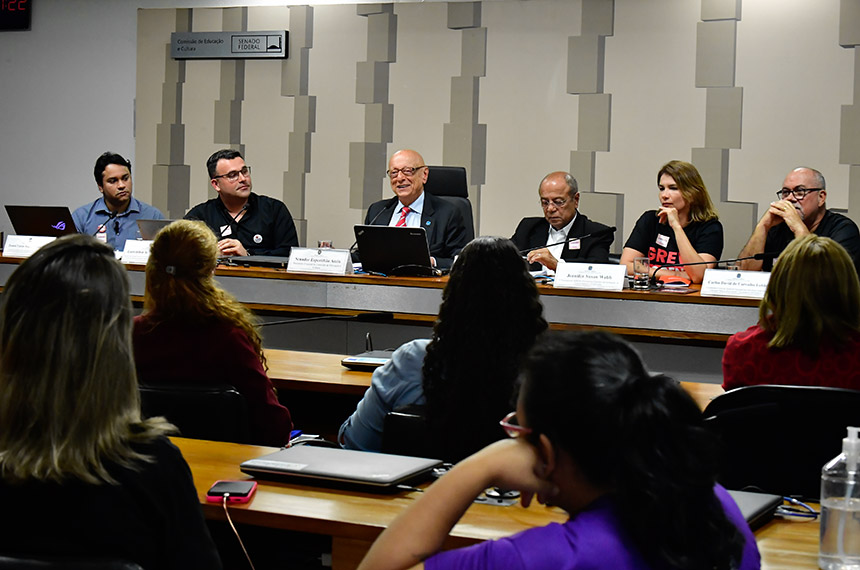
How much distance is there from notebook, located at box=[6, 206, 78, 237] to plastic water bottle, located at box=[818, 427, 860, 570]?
4.45 m

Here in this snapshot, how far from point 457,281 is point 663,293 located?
205 centimetres

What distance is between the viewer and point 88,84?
700cm

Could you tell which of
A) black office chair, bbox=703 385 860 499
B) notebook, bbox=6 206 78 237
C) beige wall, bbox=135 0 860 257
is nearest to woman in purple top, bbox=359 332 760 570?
black office chair, bbox=703 385 860 499

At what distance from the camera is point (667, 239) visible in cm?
475

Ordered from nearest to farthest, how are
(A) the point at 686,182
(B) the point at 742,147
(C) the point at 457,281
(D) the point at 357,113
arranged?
(C) the point at 457,281, (A) the point at 686,182, (B) the point at 742,147, (D) the point at 357,113

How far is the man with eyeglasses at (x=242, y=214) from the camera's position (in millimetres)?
5469

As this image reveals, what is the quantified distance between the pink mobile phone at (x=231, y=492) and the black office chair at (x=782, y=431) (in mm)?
945

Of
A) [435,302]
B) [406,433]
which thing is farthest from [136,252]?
[406,433]

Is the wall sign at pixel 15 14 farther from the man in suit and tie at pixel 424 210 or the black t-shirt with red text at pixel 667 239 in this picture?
the black t-shirt with red text at pixel 667 239

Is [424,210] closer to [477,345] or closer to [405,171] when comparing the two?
[405,171]

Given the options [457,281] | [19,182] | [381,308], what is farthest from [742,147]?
[19,182]

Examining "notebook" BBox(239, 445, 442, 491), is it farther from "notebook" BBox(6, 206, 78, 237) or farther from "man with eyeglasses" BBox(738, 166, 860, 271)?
"notebook" BBox(6, 206, 78, 237)

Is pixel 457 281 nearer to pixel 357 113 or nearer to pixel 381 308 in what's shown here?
pixel 381 308

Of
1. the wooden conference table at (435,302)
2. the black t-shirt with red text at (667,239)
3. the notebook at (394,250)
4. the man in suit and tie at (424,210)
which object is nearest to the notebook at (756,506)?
the wooden conference table at (435,302)
